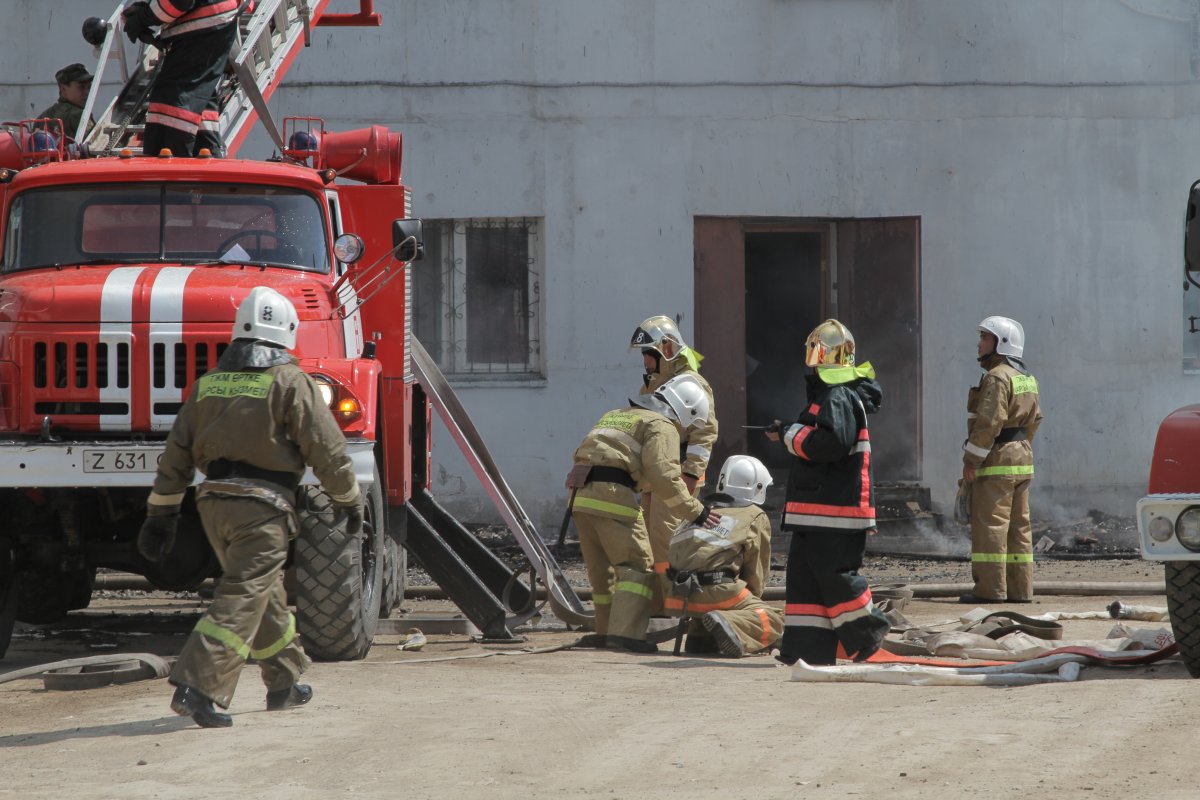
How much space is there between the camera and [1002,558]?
36.6 feet

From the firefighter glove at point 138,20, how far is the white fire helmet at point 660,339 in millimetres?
3463

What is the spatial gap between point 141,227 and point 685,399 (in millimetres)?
3267

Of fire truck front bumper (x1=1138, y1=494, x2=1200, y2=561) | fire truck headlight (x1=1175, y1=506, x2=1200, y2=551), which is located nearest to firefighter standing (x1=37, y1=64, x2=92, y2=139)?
fire truck front bumper (x1=1138, y1=494, x2=1200, y2=561)

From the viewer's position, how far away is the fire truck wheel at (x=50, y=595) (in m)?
9.73

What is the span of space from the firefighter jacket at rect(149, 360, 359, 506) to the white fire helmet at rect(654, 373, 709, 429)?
3477 millimetres

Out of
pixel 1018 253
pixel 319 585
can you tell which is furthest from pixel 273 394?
pixel 1018 253

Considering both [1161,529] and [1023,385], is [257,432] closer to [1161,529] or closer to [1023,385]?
[1161,529]

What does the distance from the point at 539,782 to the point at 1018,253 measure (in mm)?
10670

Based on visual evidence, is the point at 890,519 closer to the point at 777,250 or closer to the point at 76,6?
the point at 777,250

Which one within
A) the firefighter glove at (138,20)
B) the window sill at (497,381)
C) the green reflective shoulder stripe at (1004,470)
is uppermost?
the firefighter glove at (138,20)

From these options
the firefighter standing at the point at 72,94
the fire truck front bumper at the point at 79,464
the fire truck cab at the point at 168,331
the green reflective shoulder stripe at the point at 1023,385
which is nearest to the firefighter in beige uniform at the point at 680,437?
the fire truck cab at the point at 168,331

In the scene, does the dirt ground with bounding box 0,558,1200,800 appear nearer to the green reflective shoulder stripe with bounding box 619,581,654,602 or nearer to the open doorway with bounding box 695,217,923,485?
the green reflective shoulder stripe with bounding box 619,581,654,602

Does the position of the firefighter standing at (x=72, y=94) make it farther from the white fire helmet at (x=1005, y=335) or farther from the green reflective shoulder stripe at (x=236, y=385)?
the white fire helmet at (x=1005, y=335)

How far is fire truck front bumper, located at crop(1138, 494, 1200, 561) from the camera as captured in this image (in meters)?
6.73
